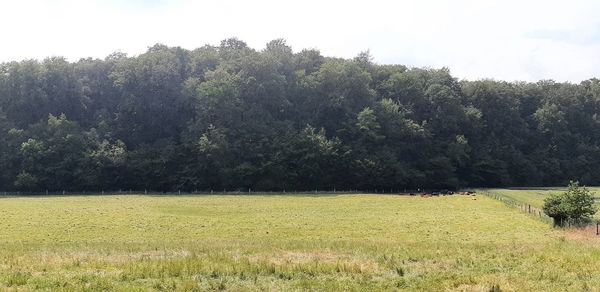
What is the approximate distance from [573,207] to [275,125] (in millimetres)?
65261

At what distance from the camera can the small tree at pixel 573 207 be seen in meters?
35.4

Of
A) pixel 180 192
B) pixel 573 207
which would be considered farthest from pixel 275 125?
pixel 573 207

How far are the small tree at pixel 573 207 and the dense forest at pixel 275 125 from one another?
5592 centimetres

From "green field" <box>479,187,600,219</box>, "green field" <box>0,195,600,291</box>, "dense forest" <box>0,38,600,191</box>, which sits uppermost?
"dense forest" <box>0,38,600,191</box>

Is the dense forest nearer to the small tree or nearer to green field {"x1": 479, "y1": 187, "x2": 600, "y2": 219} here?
green field {"x1": 479, "y1": 187, "x2": 600, "y2": 219}

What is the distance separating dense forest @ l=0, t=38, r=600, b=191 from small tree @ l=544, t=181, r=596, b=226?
5592 centimetres

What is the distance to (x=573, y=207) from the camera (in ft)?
116

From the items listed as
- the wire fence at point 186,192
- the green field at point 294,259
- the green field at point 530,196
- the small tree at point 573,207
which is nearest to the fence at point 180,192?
the wire fence at point 186,192

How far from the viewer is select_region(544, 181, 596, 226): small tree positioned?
116ft

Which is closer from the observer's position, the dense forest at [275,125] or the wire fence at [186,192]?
the wire fence at [186,192]

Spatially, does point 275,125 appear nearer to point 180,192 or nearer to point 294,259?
point 180,192

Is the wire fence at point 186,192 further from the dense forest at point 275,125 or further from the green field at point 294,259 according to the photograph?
the green field at point 294,259

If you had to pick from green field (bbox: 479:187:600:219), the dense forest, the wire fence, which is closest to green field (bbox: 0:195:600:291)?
green field (bbox: 479:187:600:219)

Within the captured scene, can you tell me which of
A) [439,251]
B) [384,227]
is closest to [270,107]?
[384,227]
